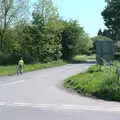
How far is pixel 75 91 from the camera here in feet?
81.4

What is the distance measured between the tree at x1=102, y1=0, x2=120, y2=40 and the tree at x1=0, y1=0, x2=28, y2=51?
909 inches

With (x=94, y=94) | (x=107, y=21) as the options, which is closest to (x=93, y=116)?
(x=94, y=94)

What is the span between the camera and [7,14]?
7700cm

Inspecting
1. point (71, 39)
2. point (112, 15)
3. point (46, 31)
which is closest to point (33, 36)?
point (46, 31)

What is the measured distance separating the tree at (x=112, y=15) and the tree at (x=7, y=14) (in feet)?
75.7

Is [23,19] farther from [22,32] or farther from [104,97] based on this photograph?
[104,97]

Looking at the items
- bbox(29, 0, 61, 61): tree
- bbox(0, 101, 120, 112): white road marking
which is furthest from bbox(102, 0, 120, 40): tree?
bbox(0, 101, 120, 112): white road marking

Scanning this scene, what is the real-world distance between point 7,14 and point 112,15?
2614 centimetres

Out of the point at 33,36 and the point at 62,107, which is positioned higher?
the point at 33,36

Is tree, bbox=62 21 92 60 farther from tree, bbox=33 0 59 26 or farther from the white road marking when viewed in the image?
the white road marking

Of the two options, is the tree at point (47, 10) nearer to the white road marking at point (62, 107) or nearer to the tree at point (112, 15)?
the tree at point (112, 15)

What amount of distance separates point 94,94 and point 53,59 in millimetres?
57202

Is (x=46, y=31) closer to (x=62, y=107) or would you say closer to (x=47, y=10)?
(x=47, y=10)

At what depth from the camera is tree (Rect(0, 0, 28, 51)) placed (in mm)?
76125
